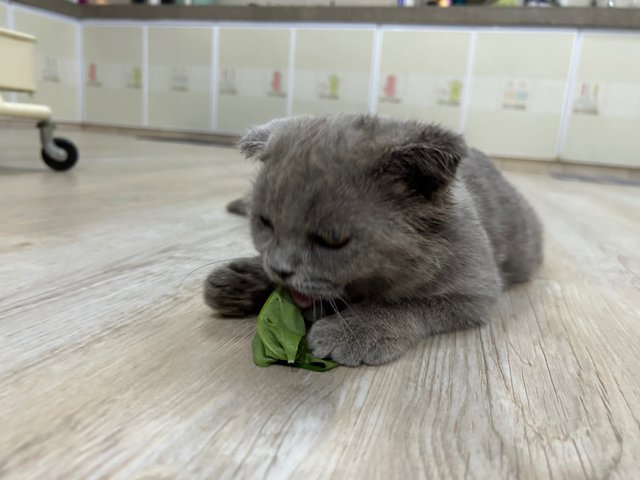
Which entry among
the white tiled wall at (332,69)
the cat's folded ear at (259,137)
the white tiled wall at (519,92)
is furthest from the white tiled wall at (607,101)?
the cat's folded ear at (259,137)

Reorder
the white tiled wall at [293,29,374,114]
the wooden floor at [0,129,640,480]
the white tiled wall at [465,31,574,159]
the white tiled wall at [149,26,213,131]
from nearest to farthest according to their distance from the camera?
1. the wooden floor at [0,129,640,480]
2. the white tiled wall at [465,31,574,159]
3. the white tiled wall at [293,29,374,114]
4. the white tiled wall at [149,26,213,131]

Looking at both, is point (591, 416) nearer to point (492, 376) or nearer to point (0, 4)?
point (492, 376)

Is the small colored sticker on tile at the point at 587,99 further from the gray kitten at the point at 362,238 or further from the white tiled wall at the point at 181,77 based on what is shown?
the gray kitten at the point at 362,238

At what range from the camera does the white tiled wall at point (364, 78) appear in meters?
3.77

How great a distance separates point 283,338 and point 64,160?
6.47 feet

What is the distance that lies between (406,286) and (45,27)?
4749 mm

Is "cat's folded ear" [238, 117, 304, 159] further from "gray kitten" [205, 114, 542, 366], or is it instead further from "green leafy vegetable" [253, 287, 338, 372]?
"green leafy vegetable" [253, 287, 338, 372]

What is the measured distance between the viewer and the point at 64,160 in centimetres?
234

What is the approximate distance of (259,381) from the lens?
0.67 meters

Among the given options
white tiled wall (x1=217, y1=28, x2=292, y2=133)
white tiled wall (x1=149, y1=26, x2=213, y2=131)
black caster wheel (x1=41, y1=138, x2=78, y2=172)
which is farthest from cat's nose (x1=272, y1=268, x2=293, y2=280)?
white tiled wall (x1=149, y1=26, x2=213, y2=131)

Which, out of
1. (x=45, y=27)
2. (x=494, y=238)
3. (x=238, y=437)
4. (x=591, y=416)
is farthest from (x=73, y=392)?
(x=45, y=27)

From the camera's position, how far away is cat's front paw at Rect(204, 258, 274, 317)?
87 cm

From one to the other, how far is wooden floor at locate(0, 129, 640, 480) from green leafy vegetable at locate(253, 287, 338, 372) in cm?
2

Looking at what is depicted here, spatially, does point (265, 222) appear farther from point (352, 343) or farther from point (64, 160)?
point (64, 160)
